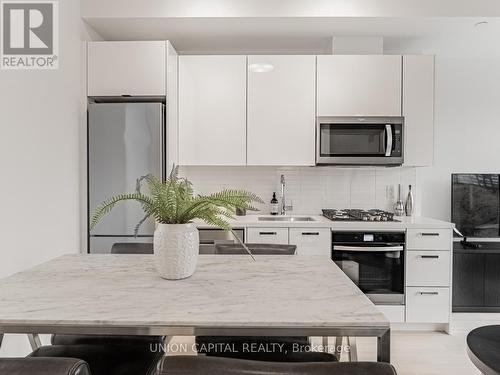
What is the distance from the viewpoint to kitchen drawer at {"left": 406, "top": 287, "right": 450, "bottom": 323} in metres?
3.10

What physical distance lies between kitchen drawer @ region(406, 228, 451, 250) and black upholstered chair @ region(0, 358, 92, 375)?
288cm

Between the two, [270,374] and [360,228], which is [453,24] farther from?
[270,374]

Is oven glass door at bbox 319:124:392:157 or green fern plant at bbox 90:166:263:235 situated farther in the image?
oven glass door at bbox 319:124:392:157

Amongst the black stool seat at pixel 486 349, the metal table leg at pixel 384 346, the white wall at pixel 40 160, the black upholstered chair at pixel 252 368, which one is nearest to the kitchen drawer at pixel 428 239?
the black stool seat at pixel 486 349

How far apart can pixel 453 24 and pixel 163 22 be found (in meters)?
2.42

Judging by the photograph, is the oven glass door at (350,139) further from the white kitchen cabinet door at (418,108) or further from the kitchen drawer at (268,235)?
the kitchen drawer at (268,235)

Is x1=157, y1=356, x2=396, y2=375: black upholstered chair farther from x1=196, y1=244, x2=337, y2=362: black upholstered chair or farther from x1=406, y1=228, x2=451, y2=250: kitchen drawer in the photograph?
x1=406, y1=228, x2=451, y2=250: kitchen drawer

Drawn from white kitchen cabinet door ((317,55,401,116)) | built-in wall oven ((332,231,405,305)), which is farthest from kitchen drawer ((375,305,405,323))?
white kitchen cabinet door ((317,55,401,116))

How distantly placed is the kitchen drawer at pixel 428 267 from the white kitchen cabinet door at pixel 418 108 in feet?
2.68

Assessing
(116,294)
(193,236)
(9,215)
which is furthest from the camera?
(9,215)

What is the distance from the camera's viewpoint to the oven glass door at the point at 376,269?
3096 millimetres

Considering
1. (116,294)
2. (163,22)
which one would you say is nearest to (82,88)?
(163,22)

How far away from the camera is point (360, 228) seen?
308 centimetres

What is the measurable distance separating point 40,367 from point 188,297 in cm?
55
